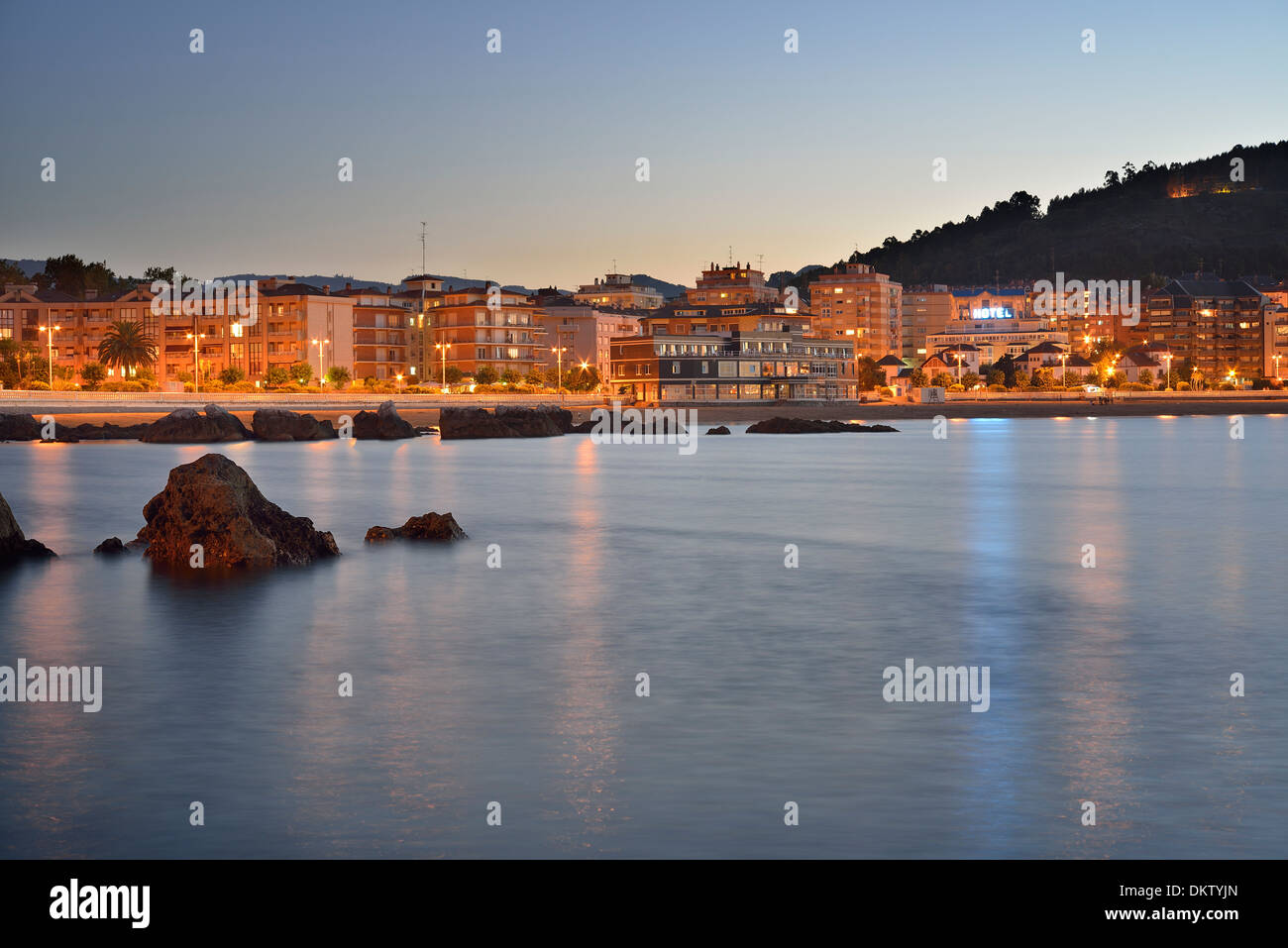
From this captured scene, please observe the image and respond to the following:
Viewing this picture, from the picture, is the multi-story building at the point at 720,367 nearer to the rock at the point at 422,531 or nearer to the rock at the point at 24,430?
the rock at the point at 24,430

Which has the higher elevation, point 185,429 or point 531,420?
point 531,420

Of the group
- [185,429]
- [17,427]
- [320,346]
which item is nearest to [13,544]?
[185,429]

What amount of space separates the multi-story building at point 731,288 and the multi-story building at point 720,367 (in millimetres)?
36513

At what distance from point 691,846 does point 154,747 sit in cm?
486

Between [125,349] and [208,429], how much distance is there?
145 feet

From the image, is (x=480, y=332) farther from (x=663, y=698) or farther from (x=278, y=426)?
(x=663, y=698)

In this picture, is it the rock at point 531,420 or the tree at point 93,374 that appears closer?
the rock at point 531,420


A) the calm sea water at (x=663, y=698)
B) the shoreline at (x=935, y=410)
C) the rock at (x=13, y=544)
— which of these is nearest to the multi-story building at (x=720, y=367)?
the shoreline at (x=935, y=410)

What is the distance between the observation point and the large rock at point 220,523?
2045 centimetres

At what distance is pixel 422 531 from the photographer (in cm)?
2630

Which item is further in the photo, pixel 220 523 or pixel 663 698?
pixel 220 523

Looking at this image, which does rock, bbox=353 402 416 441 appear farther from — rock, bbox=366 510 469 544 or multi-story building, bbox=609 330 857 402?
rock, bbox=366 510 469 544
